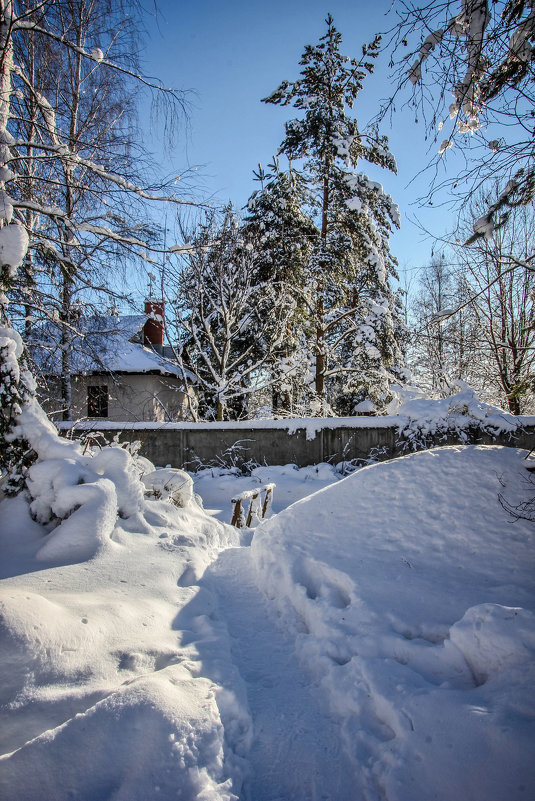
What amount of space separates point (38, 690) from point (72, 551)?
60.5 inches

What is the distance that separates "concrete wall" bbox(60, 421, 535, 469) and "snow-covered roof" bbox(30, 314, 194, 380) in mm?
2746

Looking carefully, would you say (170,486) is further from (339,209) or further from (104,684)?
(339,209)

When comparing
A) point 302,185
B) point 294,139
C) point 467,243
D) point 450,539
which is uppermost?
point 294,139

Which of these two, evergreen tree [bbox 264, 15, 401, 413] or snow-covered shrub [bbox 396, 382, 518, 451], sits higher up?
evergreen tree [bbox 264, 15, 401, 413]

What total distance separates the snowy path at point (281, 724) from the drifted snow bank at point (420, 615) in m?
0.10

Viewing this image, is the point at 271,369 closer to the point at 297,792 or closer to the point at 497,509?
the point at 497,509

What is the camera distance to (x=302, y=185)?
15609 millimetres

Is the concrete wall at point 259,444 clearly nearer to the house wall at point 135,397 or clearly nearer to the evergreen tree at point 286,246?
the evergreen tree at point 286,246

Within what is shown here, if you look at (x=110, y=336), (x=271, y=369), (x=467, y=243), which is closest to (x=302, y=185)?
(x=271, y=369)

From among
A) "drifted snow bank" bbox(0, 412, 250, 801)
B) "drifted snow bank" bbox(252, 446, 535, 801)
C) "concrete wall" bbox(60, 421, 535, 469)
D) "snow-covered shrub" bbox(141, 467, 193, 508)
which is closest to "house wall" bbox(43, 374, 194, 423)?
"concrete wall" bbox(60, 421, 535, 469)

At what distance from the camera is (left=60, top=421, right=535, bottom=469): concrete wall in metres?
12.1

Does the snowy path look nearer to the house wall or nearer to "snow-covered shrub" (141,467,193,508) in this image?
"snow-covered shrub" (141,467,193,508)

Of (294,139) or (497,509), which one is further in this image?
(294,139)

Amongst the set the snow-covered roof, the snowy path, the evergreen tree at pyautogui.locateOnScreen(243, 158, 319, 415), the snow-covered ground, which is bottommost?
the snowy path
